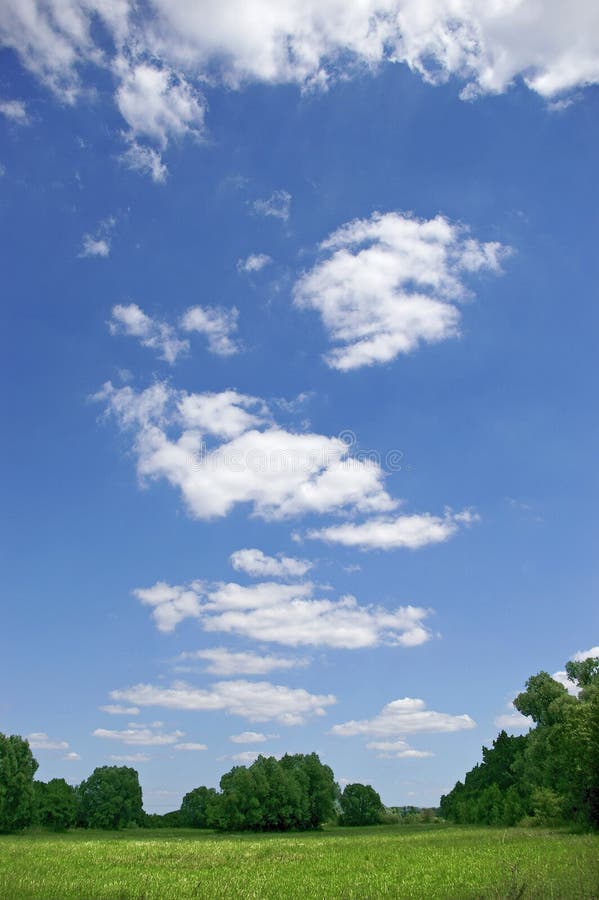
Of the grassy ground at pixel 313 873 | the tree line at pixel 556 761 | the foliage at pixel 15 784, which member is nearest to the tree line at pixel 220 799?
the foliage at pixel 15 784

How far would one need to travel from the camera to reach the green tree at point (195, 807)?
137m

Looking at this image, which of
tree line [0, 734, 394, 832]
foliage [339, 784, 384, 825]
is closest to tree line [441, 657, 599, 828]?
foliage [339, 784, 384, 825]

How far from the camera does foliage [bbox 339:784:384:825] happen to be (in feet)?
428

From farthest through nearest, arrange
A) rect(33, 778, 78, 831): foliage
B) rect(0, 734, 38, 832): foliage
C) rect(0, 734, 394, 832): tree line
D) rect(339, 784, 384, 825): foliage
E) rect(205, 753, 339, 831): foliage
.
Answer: rect(339, 784, 384, 825): foliage < rect(205, 753, 339, 831): foliage < rect(33, 778, 78, 831): foliage < rect(0, 734, 394, 832): tree line < rect(0, 734, 38, 832): foliage

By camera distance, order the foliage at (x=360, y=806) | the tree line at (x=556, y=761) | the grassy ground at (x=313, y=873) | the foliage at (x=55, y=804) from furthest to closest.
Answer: the foliage at (x=360, y=806), the foliage at (x=55, y=804), the tree line at (x=556, y=761), the grassy ground at (x=313, y=873)

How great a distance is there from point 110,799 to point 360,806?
47.7 metres

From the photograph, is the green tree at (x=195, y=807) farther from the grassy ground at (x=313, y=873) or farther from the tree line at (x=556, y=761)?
the grassy ground at (x=313, y=873)

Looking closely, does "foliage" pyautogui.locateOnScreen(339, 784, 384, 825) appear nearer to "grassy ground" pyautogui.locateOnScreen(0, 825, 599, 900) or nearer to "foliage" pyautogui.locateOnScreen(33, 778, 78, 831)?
"foliage" pyautogui.locateOnScreen(33, 778, 78, 831)

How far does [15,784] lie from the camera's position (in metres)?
87.2

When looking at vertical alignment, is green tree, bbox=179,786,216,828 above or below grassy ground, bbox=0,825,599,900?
below

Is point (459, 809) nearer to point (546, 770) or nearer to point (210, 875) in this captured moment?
point (546, 770)

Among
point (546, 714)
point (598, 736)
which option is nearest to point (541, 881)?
point (598, 736)

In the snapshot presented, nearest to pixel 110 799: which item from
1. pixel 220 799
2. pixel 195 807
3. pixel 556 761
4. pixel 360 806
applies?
pixel 220 799

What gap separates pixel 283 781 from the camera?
109750 mm
